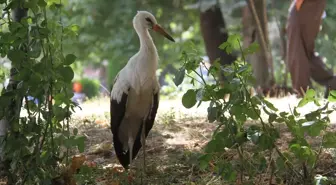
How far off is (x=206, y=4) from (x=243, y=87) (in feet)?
22.7

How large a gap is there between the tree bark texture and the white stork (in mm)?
4201

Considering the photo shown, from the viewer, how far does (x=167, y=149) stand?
448 cm

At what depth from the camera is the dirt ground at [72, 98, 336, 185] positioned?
366cm

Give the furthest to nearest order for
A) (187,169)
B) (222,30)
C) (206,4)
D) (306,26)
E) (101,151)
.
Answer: (222,30) → (206,4) → (306,26) → (101,151) → (187,169)

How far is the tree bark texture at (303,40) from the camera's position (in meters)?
7.94

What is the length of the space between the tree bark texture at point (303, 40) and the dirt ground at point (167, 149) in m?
1.85

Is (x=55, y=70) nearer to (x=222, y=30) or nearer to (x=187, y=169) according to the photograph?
(x=187, y=169)

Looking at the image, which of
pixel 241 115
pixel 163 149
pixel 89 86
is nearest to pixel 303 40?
pixel 163 149

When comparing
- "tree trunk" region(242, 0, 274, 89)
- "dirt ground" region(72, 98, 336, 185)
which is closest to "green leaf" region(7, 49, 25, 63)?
→ "dirt ground" region(72, 98, 336, 185)

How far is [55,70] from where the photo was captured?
2.83m

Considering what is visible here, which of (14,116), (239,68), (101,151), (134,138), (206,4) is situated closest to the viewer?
(239,68)

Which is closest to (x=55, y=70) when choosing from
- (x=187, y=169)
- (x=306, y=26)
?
(x=187, y=169)

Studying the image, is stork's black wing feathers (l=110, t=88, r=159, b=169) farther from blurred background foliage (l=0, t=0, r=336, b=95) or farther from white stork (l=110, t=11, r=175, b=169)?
blurred background foliage (l=0, t=0, r=336, b=95)

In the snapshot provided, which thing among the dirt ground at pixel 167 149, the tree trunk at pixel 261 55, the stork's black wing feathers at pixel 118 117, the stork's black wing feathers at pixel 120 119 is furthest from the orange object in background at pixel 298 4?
the stork's black wing feathers at pixel 118 117
